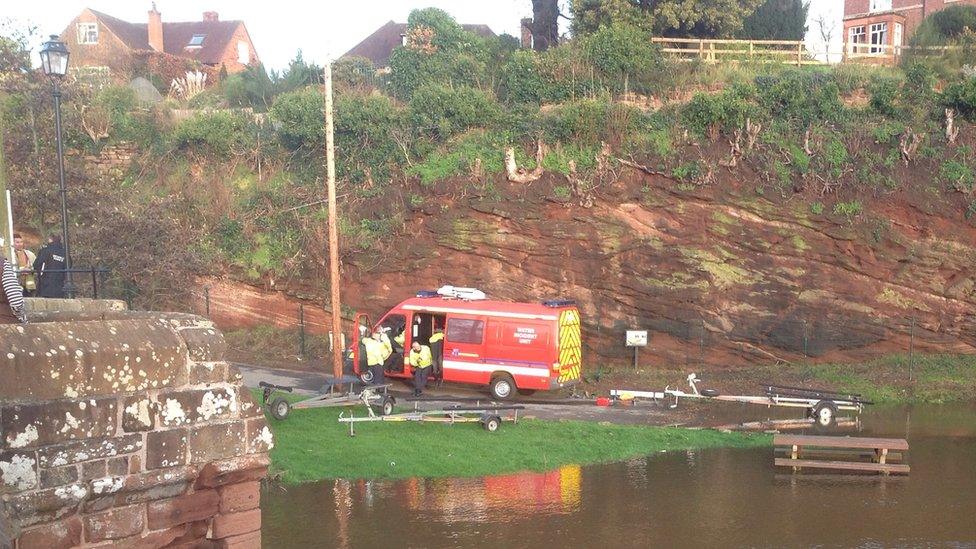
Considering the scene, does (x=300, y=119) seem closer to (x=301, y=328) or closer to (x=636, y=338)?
(x=301, y=328)

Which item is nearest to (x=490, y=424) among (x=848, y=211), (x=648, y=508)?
(x=648, y=508)

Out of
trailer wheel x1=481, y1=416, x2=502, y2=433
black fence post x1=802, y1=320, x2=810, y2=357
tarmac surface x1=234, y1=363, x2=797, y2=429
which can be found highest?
black fence post x1=802, y1=320, x2=810, y2=357

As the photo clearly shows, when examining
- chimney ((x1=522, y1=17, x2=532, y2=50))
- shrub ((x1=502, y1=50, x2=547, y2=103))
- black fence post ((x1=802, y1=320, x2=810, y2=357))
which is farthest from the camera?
chimney ((x1=522, y1=17, x2=532, y2=50))

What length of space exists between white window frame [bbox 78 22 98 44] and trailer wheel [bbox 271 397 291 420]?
34578 millimetres

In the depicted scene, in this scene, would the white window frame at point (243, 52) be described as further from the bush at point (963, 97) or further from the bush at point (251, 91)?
the bush at point (963, 97)

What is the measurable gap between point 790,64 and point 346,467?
20.3 m

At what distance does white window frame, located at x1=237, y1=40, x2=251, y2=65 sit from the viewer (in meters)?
48.3

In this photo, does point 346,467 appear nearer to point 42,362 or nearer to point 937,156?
point 42,362

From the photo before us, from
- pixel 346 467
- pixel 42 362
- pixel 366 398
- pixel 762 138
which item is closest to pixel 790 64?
pixel 762 138

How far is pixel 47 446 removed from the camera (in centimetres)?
403

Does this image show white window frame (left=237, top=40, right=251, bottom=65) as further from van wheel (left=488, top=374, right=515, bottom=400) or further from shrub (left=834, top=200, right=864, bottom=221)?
shrub (left=834, top=200, right=864, bottom=221)

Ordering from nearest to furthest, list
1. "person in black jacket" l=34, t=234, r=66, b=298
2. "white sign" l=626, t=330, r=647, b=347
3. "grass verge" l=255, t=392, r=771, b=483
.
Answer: "grass verge" l=255, t=392, r=771, b=483
"person in black jacket" l=34, t=234, r=66, b=298
"white sign" l=626, t=330, r=647, b=347

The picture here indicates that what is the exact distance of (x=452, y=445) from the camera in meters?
13.5

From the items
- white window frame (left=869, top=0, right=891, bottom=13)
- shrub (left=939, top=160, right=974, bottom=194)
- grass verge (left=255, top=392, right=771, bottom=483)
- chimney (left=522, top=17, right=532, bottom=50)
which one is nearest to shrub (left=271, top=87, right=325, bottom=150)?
chimney (left=522, top=17, right=532, bottom=50)
